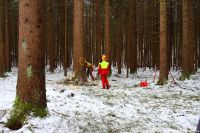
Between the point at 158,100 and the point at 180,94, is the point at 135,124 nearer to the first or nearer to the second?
the point at 158,100

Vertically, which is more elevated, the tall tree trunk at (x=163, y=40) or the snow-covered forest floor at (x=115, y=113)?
the tall tree trunk at (x=163, y=40)

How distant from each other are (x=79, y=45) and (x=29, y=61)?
961 centimetres

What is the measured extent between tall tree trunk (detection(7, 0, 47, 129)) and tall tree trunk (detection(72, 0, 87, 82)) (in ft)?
29.8

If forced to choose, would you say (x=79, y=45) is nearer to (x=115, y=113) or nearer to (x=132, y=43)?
(x=115, y=113)

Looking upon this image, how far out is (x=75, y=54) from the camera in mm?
17406

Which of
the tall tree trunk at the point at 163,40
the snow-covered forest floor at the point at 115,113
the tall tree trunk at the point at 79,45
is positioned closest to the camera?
the snow-covered forest floor at the point at 115,113

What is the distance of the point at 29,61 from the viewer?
7.84 metres

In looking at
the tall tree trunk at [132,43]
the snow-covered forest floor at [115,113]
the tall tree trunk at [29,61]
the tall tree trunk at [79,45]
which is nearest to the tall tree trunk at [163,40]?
the snow-covered forest floor at [115,113]

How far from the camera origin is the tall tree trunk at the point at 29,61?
7840 millimetres

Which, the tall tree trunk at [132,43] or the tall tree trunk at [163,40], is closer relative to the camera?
the tall tree trunk at [163,40]

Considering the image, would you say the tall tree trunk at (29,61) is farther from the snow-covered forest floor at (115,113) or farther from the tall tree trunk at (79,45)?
the tall tree trunk at (79,45)

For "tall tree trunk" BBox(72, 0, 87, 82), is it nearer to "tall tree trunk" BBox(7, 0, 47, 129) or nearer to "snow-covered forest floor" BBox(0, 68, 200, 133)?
"snow-covered forest floor" BBox(0, 68, 200, 133)

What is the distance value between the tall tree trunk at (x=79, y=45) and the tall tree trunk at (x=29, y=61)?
9086mm

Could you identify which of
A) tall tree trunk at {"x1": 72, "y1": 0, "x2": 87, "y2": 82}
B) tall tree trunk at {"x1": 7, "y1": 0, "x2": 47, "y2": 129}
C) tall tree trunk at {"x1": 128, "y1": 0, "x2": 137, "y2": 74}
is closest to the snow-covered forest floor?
tall tree trunk at {"x1": 7, "y1": 0, "x2": 47, "y2": 129}
